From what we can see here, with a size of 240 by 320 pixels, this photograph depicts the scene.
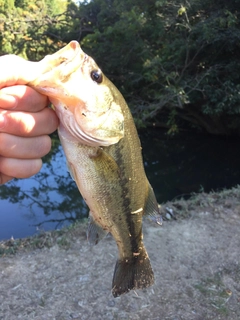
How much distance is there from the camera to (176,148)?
13.0 meters

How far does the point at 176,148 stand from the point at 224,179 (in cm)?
357

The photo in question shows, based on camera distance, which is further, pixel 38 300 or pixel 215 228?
pixel 215 228

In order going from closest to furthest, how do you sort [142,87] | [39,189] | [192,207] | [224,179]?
[192,207] < [39,189] < [224,179] < [142,87]

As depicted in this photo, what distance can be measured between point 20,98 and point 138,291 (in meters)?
2.83

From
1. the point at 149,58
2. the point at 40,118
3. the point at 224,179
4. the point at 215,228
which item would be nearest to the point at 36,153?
the point at 40,118

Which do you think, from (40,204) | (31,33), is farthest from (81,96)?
(31,33)

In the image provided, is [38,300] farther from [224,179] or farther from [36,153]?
[224,179]

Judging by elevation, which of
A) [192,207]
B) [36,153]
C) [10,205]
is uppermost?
[36,153]

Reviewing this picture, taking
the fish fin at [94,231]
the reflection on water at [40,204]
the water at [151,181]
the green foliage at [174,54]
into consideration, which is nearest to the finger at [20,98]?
the fish fin at [94,231]

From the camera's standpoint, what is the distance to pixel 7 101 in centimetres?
126

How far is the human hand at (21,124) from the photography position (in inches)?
49.0

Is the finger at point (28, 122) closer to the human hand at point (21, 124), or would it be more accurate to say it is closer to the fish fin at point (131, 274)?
the human hand at point (21, 124)

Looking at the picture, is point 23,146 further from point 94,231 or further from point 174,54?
point 174,54

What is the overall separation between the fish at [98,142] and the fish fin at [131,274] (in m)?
0.14
